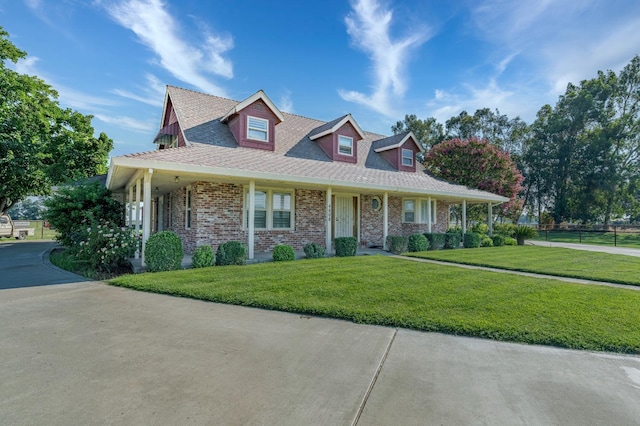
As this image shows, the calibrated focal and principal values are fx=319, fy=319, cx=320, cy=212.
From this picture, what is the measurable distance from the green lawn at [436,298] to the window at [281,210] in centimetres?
380

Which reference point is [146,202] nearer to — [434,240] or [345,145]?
[345,145]

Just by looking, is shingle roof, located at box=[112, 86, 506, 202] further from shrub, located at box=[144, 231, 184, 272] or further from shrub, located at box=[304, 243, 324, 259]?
shrub, located at box=[304, 243, 324, 259]

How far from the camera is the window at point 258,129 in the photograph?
42.9ft

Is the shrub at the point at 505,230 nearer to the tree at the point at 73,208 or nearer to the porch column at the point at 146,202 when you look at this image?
the porch column at the point at 146,202

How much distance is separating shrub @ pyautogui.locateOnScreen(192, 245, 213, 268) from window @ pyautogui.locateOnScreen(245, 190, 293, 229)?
9.29 ft

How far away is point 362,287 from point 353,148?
35.0 ft

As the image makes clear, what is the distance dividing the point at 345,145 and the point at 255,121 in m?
4.89

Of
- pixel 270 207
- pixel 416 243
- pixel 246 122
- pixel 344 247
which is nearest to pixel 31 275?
pixel 270 207

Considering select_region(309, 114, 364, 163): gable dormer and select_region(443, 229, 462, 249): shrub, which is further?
select_region(309, 114, 364, 163): gable dormer

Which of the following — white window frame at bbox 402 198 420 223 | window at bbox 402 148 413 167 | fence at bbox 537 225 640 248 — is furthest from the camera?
fence at bbox 537 225 640 248

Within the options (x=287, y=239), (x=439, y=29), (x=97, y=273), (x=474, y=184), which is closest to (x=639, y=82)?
(x=474, y=184)

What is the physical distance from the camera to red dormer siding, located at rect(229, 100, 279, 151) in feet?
42.3

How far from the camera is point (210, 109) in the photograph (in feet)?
47.5

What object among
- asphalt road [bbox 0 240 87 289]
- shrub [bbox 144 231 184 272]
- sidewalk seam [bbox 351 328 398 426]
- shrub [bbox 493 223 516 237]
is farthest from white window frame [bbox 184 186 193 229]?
shrub [bbox 493 223 516 237]
